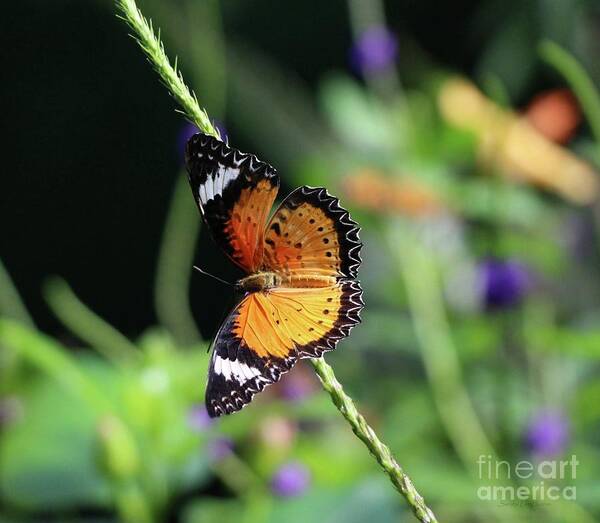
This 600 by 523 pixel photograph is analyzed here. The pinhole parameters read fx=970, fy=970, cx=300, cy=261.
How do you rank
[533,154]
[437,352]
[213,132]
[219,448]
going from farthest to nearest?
[533,154], [437,352], [219,448], [213,132]

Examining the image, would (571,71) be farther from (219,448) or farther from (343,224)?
(219,448)

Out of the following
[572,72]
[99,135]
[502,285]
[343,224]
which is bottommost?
[343,224]

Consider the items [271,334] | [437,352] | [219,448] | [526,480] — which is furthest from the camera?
[437,352]

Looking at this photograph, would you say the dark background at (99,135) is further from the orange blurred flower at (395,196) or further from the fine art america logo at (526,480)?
the fine art america logo at (526,480)


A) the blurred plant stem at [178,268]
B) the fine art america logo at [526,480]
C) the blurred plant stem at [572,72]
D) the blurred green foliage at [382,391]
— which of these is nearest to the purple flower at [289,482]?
the blurred green foliage at [382,391]

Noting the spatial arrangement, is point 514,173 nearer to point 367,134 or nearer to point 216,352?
point 367,134

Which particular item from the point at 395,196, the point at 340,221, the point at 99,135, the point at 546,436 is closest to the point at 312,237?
the point at 340,221

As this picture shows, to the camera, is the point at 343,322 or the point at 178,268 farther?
the point at 178,268

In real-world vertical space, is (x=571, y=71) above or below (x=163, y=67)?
above
